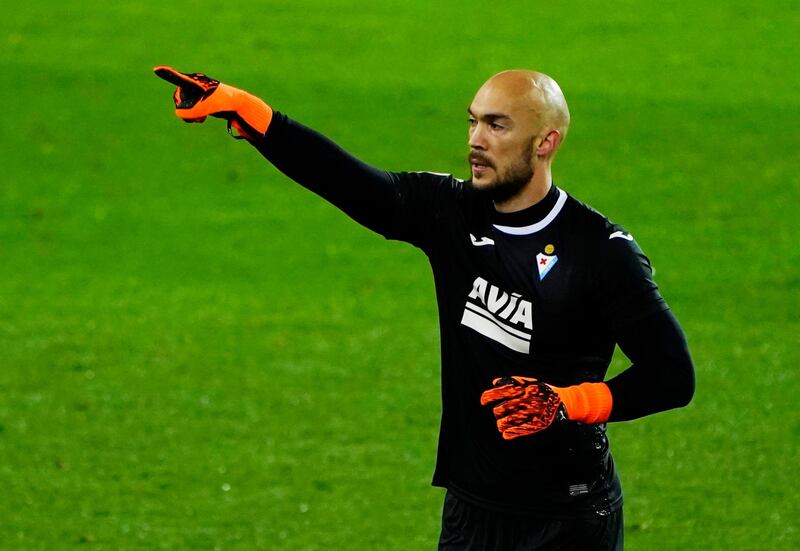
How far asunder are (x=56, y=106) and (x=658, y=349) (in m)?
15.1

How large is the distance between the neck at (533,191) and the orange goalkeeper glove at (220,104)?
0.88 metres

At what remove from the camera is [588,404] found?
4.67m

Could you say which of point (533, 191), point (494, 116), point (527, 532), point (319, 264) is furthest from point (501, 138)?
point (319, 264)

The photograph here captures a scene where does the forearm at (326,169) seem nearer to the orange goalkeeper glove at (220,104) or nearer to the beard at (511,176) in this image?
the orange goalkeeper glove at (220,104)

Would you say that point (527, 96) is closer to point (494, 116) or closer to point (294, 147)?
point (494, 116)

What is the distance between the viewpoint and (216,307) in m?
12.6

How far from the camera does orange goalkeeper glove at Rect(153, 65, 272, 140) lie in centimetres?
479

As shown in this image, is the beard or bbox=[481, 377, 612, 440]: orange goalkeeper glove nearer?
bbox=[481, 377, 612, 440]: orange goalkeeper glove

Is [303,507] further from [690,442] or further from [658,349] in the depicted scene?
[658,349]

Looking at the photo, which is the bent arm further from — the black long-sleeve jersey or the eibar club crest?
the eibar club crest

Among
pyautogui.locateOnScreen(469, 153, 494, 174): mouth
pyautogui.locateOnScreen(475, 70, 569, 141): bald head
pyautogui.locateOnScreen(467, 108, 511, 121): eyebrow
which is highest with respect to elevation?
pyautogui.locateOnScreen(475, 70, 569, 141): bald head

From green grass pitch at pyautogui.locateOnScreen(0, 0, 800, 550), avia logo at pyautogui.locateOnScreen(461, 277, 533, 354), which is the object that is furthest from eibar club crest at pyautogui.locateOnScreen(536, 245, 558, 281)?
green grass pitch at pyautogui.locateOnScreen(0, 0, 800, 550)

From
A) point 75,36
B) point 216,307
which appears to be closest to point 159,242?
point 216,307

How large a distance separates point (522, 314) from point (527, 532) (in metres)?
0.77
